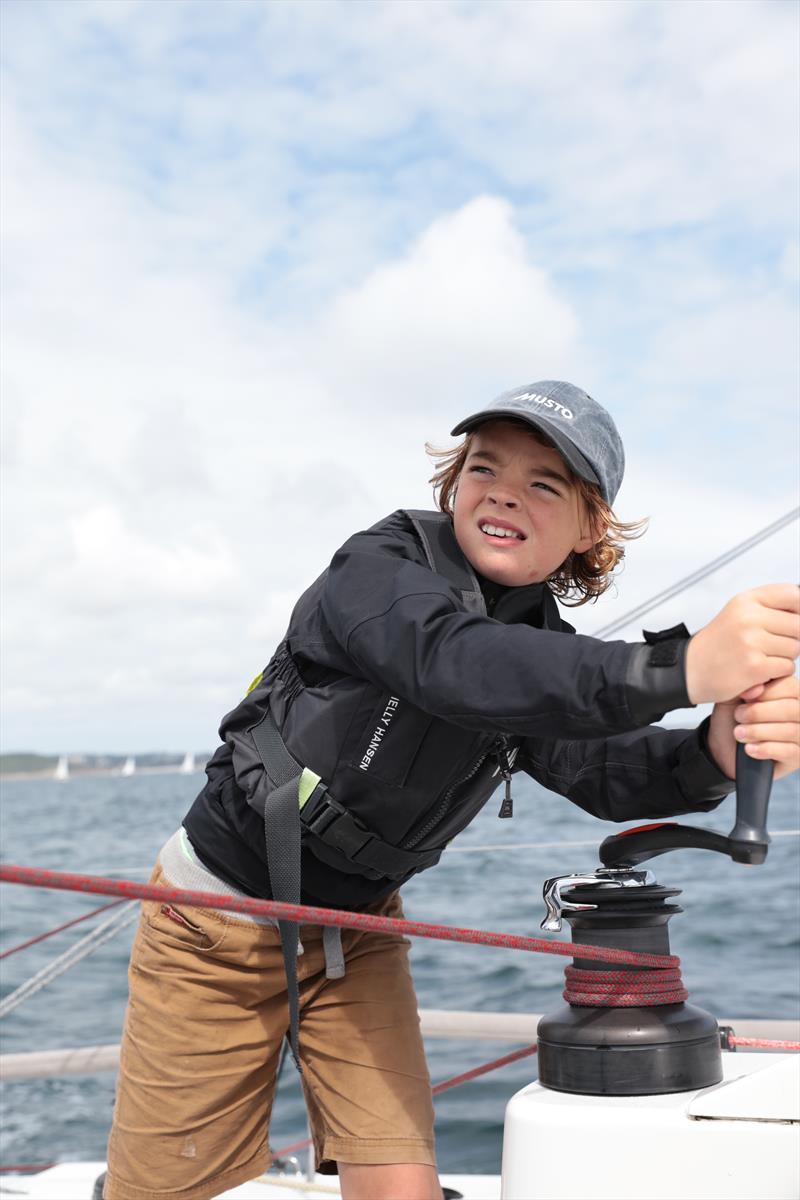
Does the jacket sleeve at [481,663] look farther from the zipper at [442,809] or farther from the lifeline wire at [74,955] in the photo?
the lifeline wire at [74,955]

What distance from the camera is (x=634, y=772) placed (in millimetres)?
1899

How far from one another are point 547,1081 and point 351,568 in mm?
660

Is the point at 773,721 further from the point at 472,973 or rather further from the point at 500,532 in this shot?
the point at 472,973

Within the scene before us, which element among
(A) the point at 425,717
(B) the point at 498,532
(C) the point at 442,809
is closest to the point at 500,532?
(B) the point at 498,532

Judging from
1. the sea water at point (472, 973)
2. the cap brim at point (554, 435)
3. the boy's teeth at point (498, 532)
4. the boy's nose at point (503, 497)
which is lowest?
the sea water at point (472, 973)

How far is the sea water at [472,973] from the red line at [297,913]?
56.2 inches

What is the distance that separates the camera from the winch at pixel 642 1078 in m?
1.41

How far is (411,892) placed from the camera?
12336 mm

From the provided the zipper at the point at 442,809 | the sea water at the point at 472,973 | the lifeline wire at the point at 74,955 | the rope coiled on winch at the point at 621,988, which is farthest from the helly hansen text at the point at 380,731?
the lifeline wire at the point at 74,955

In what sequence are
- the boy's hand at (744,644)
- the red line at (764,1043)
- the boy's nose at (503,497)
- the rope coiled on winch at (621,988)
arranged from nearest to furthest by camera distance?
the boy's hand at (744,644), the rope coiled on winch at (621,988), the red line at (764,1043), the boy's nose at (503,497)

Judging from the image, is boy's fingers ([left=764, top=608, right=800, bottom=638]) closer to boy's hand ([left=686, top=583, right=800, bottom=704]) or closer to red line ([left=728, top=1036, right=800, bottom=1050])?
boy's hand ([left=686, top=583, right=800, bottom=704])

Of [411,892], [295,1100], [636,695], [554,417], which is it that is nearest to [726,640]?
[636,695]

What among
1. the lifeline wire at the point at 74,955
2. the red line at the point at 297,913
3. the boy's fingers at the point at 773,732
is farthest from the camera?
the lifeline wire at the point at 74,955

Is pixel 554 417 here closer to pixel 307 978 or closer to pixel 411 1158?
pixel 307 978
